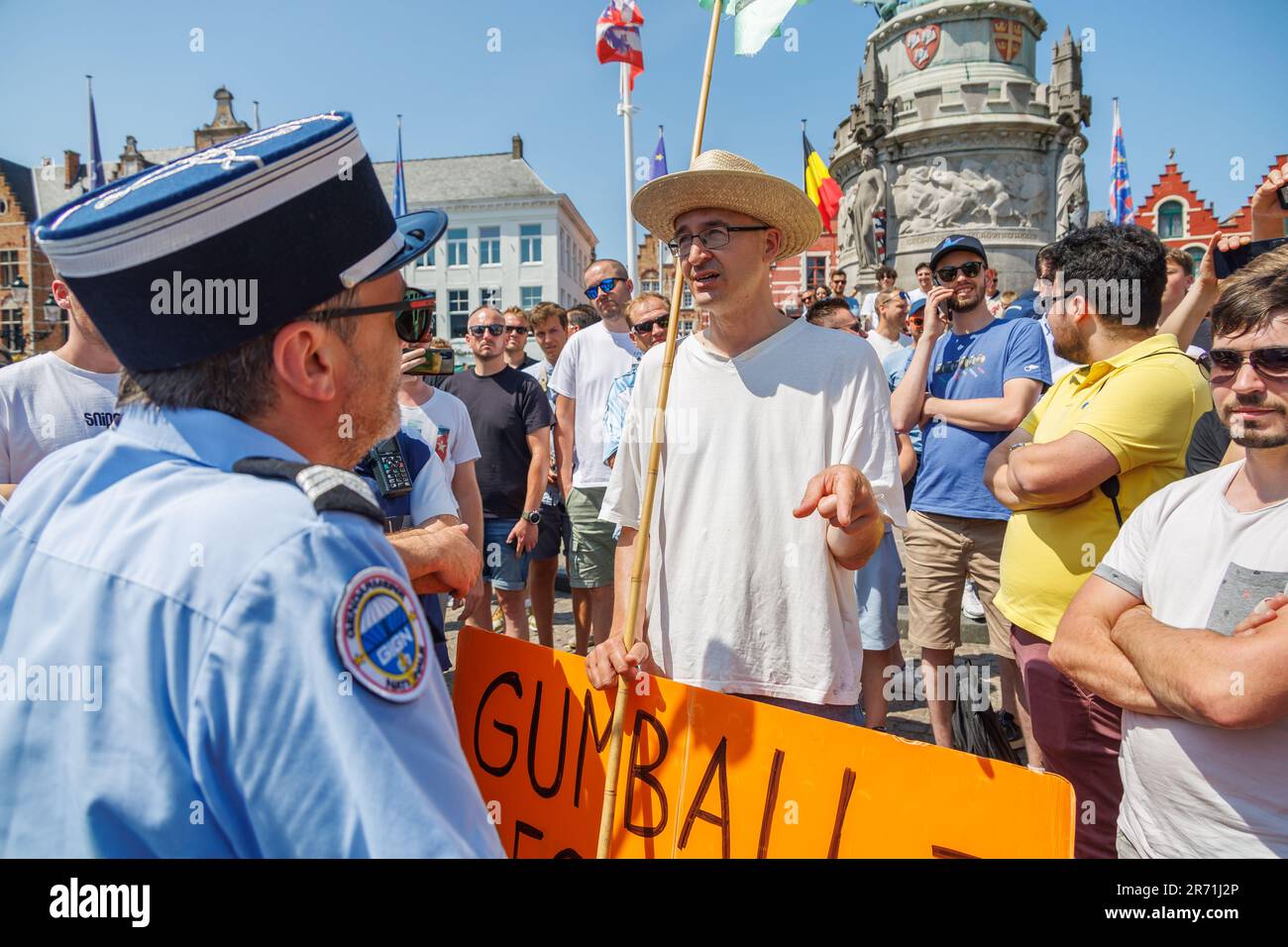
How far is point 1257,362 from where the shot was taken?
1958 mm

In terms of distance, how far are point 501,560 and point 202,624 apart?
184 inches

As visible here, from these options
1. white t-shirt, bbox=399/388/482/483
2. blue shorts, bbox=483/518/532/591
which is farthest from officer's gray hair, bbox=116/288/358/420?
blue shorts, bbox=483/518/532/591

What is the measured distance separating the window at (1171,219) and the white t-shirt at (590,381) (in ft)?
156

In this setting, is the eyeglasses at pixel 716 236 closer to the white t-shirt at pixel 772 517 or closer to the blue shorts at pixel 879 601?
the white t-shirt at pixel 772 517

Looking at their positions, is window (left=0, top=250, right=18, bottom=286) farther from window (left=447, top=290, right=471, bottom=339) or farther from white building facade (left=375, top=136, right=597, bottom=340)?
window (left=447, top=290, right=471, bottom=339)

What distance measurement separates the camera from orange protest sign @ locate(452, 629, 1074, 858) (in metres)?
1.95

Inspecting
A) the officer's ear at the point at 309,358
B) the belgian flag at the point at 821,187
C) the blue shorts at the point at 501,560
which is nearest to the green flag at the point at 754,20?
the officer's ear at the point at 309,358

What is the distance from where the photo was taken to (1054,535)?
296 cm

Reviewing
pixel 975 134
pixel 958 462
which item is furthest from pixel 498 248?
pixel 958 462

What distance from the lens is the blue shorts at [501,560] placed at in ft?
17.8

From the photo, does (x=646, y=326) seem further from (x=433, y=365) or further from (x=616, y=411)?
(x=433, y=365)

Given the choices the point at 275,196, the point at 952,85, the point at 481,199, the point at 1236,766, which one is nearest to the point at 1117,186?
the point at 952,85

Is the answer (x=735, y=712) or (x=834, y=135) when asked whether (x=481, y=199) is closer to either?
(x=834, y=135)
